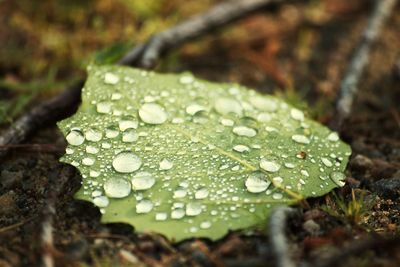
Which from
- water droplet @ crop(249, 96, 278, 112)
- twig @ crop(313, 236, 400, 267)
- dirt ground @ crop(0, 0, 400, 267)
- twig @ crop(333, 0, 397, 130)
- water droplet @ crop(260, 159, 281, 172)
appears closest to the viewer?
twig @ crop(313, 236, 400, 267)

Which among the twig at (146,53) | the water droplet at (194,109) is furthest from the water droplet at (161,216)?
the twig at (146,53)

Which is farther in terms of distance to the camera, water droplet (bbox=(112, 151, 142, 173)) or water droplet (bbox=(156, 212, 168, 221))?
water droplet (bbox=(112, 151, 142, 173))

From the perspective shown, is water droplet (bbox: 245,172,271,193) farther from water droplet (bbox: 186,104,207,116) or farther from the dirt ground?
water droplet (bbox: 186,104,207,116)

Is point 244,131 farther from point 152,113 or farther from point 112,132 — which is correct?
point 112,132

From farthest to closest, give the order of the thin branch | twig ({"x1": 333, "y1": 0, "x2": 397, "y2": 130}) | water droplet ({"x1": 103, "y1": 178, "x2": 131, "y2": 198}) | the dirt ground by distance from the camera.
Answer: the thin branch, twig ({"x1": 333, "y1": 0, "x2": 397, "y2": 130}), water droplet ({"x1": 103, "y1": 178, "x2": 131, "y2": 198}), the dirt ground

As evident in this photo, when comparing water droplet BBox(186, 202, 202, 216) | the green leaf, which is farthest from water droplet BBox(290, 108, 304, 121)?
water droplet BBox(186, 202, 202, 216)

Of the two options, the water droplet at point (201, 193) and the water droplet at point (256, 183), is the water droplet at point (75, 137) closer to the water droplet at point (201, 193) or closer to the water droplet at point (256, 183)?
the water droplet at point (201, 193)

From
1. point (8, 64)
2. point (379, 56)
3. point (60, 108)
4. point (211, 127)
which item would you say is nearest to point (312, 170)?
point (211, 127)
